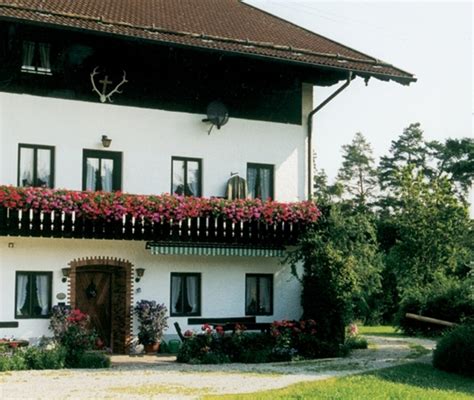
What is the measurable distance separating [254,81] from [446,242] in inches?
678

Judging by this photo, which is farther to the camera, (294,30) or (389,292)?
(389,292)

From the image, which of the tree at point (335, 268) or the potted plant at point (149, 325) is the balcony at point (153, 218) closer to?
the tree at point (335, 268)

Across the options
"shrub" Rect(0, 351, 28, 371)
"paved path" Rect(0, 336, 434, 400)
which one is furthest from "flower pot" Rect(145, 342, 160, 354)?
"shrub" Rect(0, 351, 28, 371)

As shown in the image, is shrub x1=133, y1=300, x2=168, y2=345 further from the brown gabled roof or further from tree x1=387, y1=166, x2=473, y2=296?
tree x1=387, y1=166, x2=473, y2=296

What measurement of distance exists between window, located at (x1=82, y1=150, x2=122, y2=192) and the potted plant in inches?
127

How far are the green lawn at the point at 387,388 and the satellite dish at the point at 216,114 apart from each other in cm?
882

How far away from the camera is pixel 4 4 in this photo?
21438mm

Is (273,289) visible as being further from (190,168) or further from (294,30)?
(294,30)

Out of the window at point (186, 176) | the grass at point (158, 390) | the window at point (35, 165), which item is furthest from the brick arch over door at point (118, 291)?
the grass at point (158, 390)

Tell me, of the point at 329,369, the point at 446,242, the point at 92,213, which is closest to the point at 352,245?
the point at 329,369

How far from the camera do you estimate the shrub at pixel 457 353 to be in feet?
62.3

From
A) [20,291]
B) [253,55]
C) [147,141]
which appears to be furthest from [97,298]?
[253,55]

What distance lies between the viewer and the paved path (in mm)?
15148

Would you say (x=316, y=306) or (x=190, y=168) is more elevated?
(x=190, y=168)
